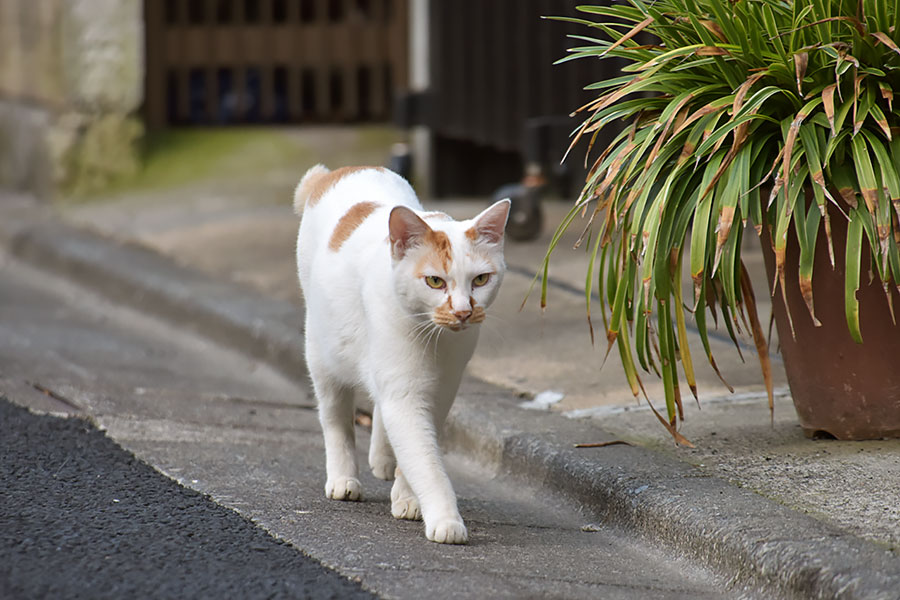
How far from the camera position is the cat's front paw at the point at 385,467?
3.42 meters

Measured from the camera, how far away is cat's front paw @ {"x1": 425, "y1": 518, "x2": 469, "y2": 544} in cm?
285

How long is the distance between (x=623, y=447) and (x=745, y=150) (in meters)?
0.84

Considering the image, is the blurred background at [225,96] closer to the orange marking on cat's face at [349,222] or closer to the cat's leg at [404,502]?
the orange marking on cat's face at [349,222]

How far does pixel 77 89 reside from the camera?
323 inches

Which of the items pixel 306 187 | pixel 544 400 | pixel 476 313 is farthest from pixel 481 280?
pixel 544 400

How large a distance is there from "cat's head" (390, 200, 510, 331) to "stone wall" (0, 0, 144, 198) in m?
5.82

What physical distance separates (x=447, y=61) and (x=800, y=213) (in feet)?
15.1

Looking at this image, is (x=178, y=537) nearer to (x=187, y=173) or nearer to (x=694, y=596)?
(x=694, y=596)

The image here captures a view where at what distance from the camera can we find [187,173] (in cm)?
823

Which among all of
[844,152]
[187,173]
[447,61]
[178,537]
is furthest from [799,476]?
[187,173]

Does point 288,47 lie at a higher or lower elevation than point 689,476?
higher

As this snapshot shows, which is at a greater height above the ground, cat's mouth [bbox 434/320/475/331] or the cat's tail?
the cat's tail

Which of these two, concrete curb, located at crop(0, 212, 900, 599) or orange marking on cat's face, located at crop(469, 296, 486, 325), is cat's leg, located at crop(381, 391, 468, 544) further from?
concrete curb, located at crop(0, 212, 900, 599)

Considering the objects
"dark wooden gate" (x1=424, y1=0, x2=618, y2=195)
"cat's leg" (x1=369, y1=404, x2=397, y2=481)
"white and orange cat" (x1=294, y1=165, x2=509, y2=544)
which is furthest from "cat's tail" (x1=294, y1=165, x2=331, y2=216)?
"dark wooden gate" (x1=424, y1=0, x2=618, y2=195)
